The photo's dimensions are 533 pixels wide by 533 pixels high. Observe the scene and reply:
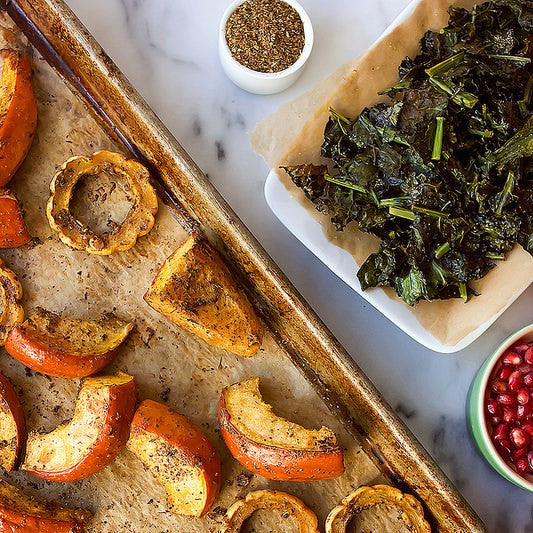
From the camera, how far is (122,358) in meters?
3.60

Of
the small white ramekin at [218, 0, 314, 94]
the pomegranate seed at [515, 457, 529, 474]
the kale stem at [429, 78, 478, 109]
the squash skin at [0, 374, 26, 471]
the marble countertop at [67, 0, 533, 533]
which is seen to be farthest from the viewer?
the marble countertop at [67, 0, 533, 533]

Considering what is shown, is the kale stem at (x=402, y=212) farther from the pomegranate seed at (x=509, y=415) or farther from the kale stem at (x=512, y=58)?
the pomegranate seed at (x=509, y=415)

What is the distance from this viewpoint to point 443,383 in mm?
3832

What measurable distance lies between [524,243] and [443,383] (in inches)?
34.3

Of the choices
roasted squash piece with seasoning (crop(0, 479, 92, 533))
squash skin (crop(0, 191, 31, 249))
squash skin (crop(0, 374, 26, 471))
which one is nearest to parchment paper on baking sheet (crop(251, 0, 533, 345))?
squash skin (crop(0, 191, 31, 249))

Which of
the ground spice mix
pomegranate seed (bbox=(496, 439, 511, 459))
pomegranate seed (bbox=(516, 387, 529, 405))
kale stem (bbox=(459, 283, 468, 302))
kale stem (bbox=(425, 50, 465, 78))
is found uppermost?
the ground spice mix

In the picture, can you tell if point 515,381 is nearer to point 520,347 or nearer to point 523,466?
point 520,347

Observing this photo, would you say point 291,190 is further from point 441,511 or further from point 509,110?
point 441,511

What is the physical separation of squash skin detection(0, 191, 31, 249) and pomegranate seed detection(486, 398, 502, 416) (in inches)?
88.7

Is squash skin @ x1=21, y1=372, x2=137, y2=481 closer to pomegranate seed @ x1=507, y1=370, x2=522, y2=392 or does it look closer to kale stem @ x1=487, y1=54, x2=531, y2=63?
pomegranate seed @ x1=507, y1=370, x2=522, y2=392

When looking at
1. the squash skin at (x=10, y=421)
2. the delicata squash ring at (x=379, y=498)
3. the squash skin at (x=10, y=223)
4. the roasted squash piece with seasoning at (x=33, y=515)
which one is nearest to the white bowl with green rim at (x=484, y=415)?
the delicata squash ring at (x=379, y=498)

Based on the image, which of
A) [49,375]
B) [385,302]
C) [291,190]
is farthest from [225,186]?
[49,375]

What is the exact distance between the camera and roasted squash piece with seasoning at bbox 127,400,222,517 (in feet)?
10.9

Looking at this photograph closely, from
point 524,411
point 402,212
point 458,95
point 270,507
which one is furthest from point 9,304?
point 524,411
